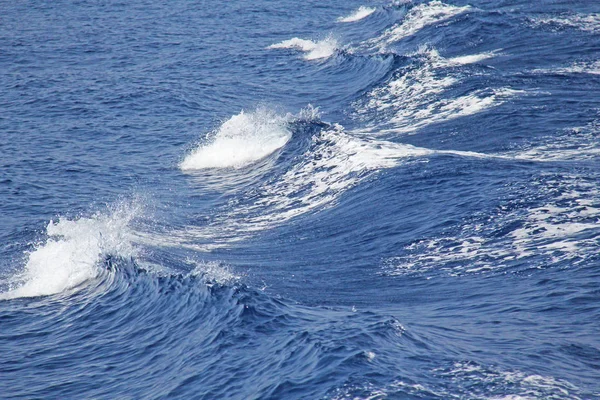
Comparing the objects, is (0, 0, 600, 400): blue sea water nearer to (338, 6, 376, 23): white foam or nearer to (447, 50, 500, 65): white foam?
(447, 50, 500, 65): white foam

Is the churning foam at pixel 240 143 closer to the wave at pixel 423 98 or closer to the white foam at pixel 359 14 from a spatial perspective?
the wave at pixel 423 98

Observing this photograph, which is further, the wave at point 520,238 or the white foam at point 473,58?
the white foam at point 473,58

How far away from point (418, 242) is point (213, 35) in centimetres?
3398

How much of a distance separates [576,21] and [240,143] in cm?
1798

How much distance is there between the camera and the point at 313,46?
44.2 m

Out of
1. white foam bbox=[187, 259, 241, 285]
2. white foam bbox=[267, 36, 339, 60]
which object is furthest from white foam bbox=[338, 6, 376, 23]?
white foam bbox=[187, 259, 241, 285]

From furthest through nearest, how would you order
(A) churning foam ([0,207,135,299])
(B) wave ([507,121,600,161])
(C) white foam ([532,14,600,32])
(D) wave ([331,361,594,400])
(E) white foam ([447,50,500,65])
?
(C) white foam ([532,14,600,32])
(E) white foam ([447,50,500,65])
(B) wave ([507,121,600,161])
(A) churning foam ([0,207,135,299])
(D) wave ([331,361,594,400])

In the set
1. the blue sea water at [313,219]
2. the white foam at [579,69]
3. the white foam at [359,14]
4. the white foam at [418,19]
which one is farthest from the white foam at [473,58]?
the white foam at [359,14]

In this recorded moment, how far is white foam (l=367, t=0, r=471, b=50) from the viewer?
4312 cm

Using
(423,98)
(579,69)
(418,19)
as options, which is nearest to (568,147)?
(423,98)

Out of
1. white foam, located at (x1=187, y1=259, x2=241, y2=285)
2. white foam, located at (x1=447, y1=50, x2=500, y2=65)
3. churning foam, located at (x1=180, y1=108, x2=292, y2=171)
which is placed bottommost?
white foam, located at (x1=447, y1=50, x2=500, y2=65)

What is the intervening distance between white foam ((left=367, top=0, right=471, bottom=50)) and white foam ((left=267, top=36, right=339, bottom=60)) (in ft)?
7.24

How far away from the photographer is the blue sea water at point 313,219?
12.3 meters

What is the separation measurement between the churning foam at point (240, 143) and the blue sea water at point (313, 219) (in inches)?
4.8
